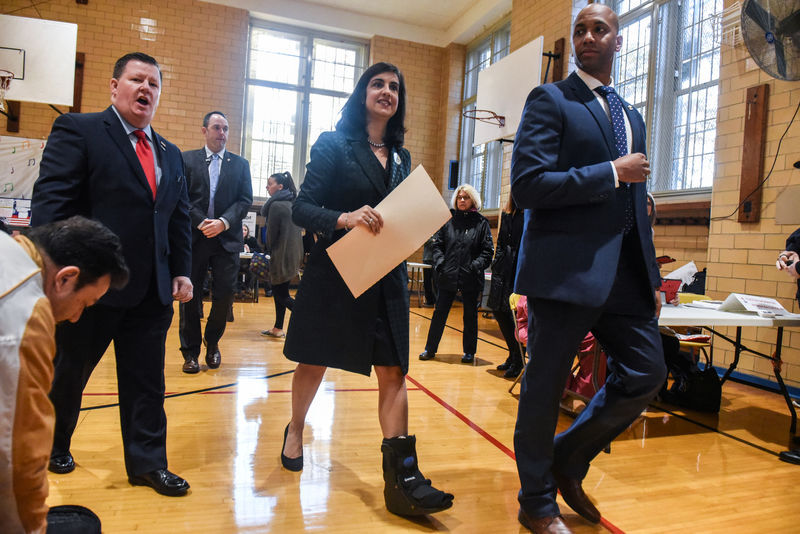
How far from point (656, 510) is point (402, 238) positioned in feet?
4.71

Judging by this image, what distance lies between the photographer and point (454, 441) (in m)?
2.76

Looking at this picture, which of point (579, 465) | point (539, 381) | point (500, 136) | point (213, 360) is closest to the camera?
point (539, 381)

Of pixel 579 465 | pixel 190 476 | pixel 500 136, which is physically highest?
pixel 500 136

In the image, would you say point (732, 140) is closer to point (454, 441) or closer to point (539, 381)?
point (454, 441)

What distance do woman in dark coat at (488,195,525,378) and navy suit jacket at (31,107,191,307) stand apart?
2.94 metres

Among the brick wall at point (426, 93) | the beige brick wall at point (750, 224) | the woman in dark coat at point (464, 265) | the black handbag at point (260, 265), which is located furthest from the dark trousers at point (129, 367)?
the brick wall at point (426, 93)

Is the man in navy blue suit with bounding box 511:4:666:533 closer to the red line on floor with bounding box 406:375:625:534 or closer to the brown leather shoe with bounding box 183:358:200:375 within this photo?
the red line on floor with bounding box 406:375:625:534

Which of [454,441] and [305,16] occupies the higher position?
[305,16]

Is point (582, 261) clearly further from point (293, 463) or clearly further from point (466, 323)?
point (466, 323)

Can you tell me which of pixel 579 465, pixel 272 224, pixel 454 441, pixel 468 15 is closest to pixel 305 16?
pixel 468 15

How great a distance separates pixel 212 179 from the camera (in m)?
3.89

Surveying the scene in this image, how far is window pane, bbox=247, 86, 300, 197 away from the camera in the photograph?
1052cm

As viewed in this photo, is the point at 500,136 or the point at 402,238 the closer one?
the point at 402,238

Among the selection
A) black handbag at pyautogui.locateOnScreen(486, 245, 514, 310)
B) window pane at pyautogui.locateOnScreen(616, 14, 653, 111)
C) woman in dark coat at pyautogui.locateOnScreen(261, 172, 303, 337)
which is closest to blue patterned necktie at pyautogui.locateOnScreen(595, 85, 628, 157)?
black handbag at pyautogui.locateOnScreen(486, 245, 514, 310)
